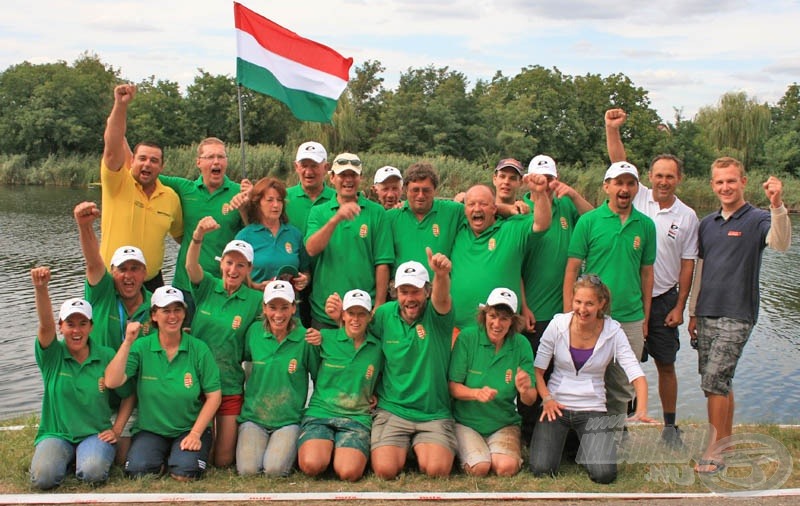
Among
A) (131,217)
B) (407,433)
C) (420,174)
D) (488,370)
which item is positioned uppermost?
(420,174)

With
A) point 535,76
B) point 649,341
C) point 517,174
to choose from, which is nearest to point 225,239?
point 517,174

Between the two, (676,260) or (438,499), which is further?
(676,260)

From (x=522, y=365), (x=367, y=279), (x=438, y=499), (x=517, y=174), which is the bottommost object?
(x=438, y=499)

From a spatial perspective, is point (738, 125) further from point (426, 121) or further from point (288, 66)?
point (288, 66)

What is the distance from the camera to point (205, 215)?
22.1ft

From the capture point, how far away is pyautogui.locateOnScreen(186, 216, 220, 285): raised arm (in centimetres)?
582

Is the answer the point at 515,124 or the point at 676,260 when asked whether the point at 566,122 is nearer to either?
the point at 515,124

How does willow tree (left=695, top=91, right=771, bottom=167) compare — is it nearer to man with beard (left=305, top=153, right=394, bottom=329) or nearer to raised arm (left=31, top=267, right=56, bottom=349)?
man with beard (left=305, top=153, right=394, bottom=329)

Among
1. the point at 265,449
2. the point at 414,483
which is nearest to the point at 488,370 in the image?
the point at 414,483

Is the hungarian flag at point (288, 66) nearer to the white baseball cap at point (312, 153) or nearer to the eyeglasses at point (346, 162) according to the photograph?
the white baseball cap at point (312, 153)

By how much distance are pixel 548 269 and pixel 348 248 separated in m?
1.67

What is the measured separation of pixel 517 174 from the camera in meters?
6.44

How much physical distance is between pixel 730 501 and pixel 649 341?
A: 169cm

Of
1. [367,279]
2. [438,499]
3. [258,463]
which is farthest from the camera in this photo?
[367,279]
